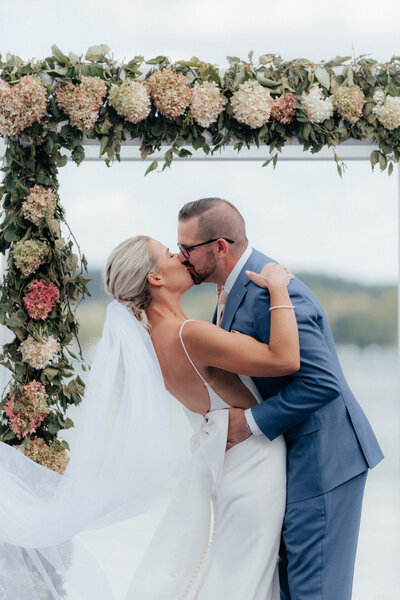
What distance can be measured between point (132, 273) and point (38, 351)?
0.96 metres

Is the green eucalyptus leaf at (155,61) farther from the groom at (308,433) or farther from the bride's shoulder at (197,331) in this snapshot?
the bride's shoulder at (197,331)

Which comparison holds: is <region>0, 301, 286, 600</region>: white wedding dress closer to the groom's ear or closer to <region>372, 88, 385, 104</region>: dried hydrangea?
the groom's ear

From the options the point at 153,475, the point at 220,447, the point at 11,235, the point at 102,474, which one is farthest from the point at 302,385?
the point at 11,235

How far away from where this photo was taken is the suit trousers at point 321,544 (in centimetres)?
228

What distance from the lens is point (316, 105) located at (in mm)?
3051

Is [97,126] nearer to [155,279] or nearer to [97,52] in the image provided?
[97,52]

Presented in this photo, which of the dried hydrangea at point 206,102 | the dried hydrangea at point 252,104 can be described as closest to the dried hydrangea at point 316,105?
the dried hydrangea at point 252,104

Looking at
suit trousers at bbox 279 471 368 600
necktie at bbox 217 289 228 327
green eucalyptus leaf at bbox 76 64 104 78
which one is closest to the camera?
suit trousers at bbox 279 471 368 600

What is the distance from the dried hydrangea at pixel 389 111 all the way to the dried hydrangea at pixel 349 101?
0.26 feet

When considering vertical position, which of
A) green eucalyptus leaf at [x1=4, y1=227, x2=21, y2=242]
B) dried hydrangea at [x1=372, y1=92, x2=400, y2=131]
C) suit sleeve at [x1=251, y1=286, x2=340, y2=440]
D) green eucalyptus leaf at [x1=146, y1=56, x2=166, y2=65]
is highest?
green eucalyptus leaf at [x1=146, y1=56, x2=166, y2=65]

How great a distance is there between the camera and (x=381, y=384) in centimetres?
415

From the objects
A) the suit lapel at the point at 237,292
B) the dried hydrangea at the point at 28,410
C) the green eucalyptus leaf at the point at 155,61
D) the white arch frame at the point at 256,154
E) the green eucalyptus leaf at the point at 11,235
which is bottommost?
the dried hydrangea at the point at 28,410

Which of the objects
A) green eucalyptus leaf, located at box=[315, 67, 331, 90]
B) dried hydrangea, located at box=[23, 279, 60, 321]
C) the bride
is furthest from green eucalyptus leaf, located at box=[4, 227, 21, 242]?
green eucalyptus leaf, located at box=[315, 67, 331, 90]

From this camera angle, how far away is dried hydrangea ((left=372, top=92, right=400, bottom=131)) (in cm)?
308
